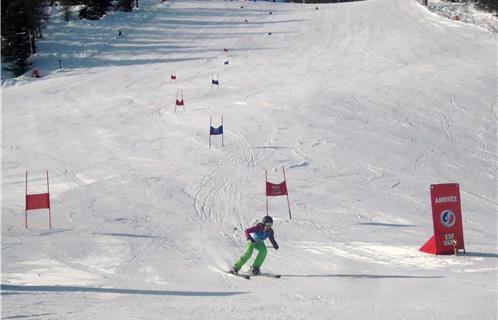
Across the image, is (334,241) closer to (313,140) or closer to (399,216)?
(399,216)

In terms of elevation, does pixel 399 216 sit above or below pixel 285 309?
below

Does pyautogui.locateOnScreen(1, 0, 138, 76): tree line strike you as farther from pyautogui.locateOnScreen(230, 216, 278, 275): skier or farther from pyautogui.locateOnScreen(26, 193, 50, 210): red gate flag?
pyautogui.locateOnScreen(230, 216, 278, 275): skier

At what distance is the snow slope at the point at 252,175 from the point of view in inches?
317

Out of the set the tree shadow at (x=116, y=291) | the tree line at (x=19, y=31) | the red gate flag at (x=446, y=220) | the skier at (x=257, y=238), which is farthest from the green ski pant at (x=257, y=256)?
the tree line at (x=19, y=31)

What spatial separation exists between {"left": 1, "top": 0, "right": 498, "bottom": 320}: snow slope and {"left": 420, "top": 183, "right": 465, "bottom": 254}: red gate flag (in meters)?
0.35

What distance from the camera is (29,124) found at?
22.4 meters

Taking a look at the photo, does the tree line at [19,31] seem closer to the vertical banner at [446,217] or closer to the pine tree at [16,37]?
the pine tree at [16,37]

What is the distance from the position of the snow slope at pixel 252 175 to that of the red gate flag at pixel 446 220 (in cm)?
35

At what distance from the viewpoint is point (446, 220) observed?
10.2m

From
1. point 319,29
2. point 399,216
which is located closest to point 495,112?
point 399,216

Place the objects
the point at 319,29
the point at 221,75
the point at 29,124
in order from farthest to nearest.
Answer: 1. the point at 319,29
2. the point at 221,75
3. the point at 29,124

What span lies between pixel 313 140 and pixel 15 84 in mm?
20431

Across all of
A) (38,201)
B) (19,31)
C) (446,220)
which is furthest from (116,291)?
(19,31)

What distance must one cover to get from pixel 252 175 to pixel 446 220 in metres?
7.16
